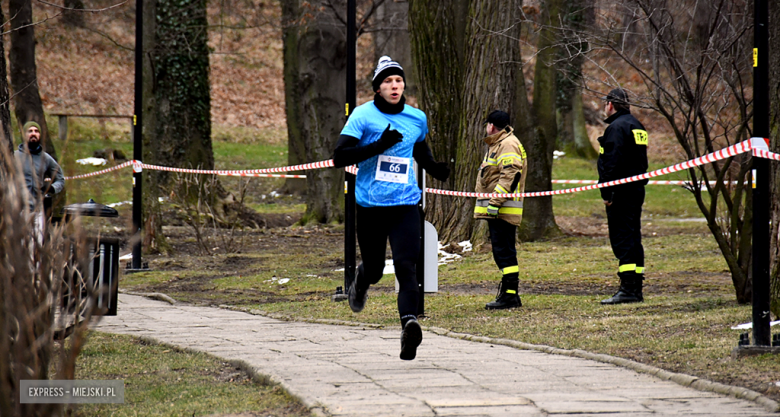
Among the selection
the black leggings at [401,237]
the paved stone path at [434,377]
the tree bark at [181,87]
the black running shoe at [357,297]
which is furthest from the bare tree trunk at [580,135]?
the black leggings at [401,237]

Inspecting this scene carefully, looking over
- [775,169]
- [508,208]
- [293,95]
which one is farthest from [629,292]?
[293,95]

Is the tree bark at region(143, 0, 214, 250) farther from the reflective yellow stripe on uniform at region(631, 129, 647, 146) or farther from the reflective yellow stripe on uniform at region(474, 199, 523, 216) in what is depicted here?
the reflective yellow stripe on uniform at region(631, 129, 647, 146)

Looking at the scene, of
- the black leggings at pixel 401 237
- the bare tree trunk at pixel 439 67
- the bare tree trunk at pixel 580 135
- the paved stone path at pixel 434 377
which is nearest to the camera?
the paved stone path at pixel 434 377

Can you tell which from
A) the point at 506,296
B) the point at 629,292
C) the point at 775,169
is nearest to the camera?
the point at 775,169

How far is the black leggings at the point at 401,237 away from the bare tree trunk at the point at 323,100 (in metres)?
→ 13.9

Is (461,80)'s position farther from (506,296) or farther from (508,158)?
(506,296)

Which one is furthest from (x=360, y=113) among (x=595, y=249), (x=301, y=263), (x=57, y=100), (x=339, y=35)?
(x=57, y=100)

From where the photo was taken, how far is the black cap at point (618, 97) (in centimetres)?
909

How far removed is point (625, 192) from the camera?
9188mm

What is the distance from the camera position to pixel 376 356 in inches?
249

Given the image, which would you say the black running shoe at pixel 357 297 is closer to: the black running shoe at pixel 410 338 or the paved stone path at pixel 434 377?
the paved stone path at pixel 434 377

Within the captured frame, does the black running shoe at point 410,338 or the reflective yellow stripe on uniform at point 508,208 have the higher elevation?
the reflective yellow stripe on uniform at point 508,208

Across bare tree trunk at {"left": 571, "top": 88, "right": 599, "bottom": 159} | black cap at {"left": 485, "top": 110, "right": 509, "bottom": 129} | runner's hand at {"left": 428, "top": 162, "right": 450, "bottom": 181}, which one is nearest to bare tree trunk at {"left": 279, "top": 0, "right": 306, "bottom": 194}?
bare tree trunk at {"left": 571, "top": 88, "right": 599, "bottom": 159}

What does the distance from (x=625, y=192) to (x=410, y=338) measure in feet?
13.5
